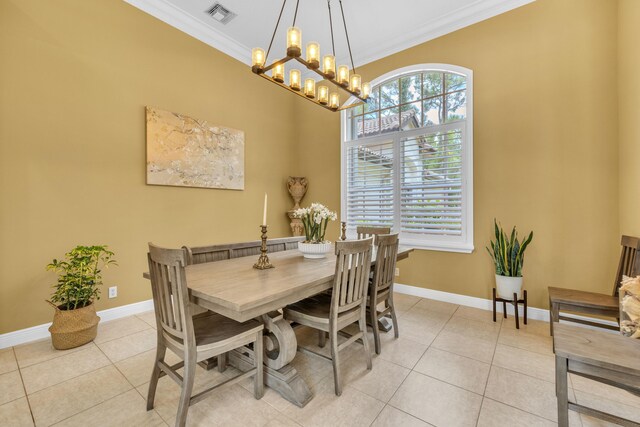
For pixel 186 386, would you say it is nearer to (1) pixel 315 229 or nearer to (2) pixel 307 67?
(1) pixel 315 229

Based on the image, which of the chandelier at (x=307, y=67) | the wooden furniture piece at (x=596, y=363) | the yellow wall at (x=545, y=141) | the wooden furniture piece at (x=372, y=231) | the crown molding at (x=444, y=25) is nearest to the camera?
the wooden furniture piece at (x=596, y=363)

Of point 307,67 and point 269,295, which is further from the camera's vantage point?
point 307,67

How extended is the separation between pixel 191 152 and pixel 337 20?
2.45 m

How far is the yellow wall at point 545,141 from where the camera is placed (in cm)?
254

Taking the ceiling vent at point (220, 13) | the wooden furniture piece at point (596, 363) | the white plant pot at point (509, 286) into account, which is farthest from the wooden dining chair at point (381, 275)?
the ceiling vent at point (220, 13)

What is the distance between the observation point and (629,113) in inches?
89.7

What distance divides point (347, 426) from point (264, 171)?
3562 millimetres

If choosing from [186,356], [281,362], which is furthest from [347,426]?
[186,356]

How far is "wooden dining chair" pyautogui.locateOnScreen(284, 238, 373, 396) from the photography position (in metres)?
1.73

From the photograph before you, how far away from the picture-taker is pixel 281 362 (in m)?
1.73

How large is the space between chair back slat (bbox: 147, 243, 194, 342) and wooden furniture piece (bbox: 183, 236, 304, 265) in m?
0.54

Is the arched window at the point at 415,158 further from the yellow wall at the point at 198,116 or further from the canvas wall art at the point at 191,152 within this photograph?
the canvas wall art at the point at 191,152

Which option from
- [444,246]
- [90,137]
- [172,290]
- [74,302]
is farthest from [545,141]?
[74,302]

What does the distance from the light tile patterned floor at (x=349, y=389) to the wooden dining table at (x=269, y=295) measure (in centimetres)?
13
